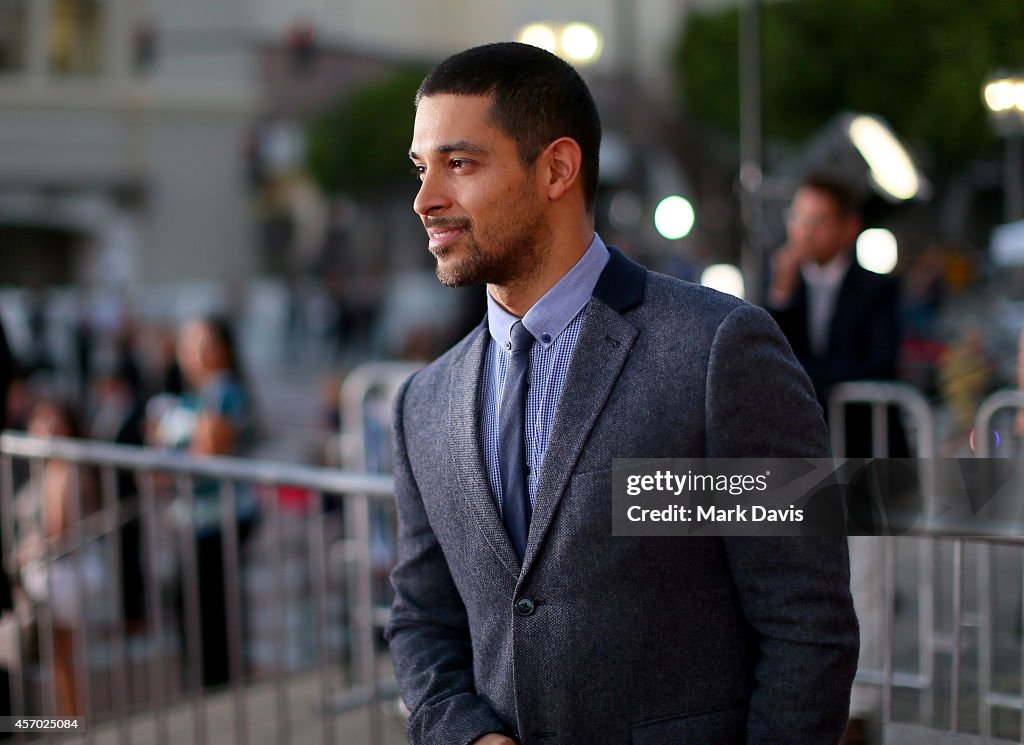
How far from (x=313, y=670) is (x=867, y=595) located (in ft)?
9.20

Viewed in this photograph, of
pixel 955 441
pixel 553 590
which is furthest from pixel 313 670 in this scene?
pixel 553 590

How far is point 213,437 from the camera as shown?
667 cm

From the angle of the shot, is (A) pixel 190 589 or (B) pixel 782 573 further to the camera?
(A) pixel 190 589

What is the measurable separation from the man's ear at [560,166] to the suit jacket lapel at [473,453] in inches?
11.7

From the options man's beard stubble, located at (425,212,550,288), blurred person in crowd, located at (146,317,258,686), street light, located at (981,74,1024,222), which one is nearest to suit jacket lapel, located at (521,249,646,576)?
man's beard stubble, located at (425,212,550,288)

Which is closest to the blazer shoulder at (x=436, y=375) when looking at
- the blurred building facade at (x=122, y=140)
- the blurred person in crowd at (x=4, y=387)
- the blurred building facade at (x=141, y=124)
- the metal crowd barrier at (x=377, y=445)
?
the blurred person in crowd at (x=4, y=387)

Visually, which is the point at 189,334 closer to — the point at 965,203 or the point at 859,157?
the point at 859,157

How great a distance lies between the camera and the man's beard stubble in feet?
6.25

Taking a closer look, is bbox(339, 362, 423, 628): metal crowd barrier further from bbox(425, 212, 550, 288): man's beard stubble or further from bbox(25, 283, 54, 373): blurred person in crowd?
bbox(25, 283, 54, 373): blurred person in crowd

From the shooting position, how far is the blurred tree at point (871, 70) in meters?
21.5

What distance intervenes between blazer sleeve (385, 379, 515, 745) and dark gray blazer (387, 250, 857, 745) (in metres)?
0.08

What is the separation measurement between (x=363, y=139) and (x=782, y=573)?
97.9 ft

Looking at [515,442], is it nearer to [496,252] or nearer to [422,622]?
[496,252]

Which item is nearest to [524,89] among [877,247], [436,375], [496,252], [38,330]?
[496,252]
